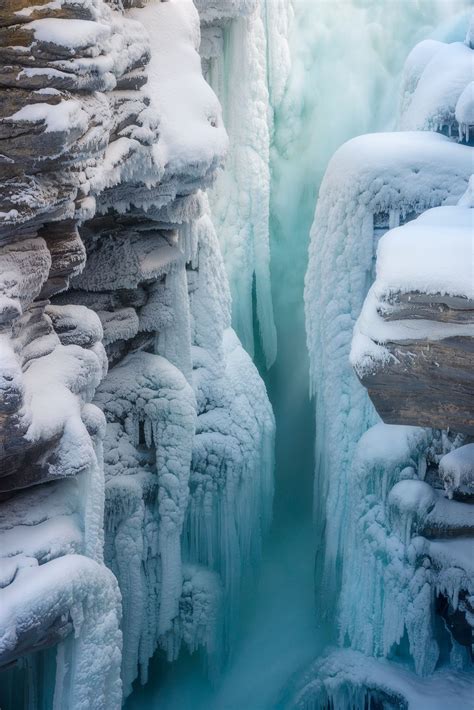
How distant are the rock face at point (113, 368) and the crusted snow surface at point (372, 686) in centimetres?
62

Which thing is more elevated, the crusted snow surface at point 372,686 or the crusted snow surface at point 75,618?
the crusted snow surface at point 75,618

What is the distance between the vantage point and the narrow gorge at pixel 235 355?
2.79 m

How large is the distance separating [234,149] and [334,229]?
1594 millimetres

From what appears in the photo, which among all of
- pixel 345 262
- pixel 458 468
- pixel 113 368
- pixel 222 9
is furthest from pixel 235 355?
pixel 222 9

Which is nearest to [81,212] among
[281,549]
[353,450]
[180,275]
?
[180,275]

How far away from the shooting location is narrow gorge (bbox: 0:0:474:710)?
110 inches

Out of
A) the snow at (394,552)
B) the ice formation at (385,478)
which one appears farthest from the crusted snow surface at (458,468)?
the snow at (394,552)

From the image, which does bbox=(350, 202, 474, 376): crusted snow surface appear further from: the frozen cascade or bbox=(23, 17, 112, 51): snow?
the frozen cascade

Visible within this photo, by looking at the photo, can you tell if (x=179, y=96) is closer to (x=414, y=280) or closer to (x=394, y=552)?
(x=414, y=280)

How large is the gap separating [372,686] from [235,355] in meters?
2.10

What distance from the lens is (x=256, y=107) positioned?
6422 millimetres

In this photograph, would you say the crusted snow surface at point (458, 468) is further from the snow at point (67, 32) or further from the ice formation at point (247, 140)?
the ice formation at point (247, 140)

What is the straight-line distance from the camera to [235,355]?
5711 millimetres

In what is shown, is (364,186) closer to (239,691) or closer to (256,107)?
(256,107)
